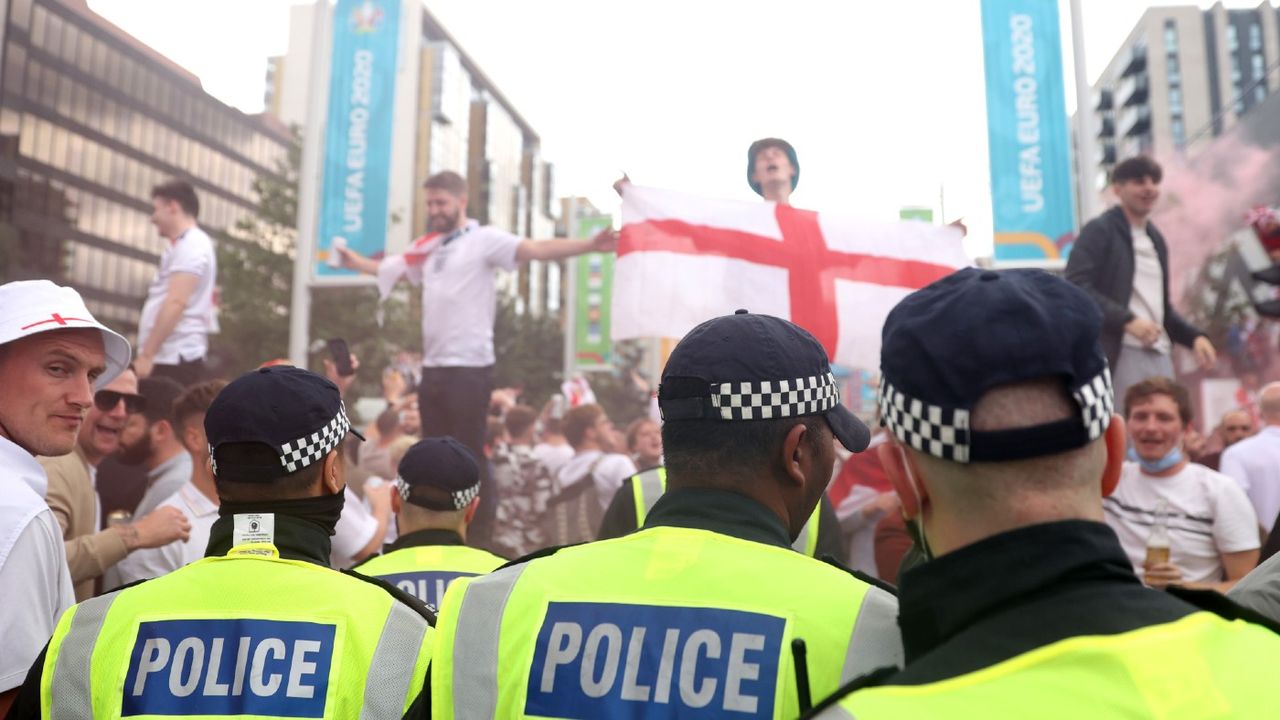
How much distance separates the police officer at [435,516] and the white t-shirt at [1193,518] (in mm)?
2764

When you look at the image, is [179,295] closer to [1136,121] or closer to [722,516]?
[722,516]

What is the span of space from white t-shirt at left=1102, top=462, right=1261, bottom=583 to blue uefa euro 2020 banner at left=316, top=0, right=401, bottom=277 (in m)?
9.11

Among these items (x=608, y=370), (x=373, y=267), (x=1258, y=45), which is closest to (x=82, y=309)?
(x=373, y=267)

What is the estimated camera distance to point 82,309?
10.8 feet

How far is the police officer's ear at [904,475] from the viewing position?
4.47 feet

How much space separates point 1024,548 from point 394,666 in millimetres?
1449

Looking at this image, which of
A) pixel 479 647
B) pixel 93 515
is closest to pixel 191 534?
pixel 93 515

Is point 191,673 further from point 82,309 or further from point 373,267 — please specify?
point 373,267

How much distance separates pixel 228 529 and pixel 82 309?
1.28 metres

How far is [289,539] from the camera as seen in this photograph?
8.04 ft

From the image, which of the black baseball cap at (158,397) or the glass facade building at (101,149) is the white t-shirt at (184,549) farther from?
the glass facade building at (101,149)

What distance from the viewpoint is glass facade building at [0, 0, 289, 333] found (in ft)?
146

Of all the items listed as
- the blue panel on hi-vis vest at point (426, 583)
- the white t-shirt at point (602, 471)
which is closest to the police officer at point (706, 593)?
the blue panel on hi-vis vest at point (426, 583)

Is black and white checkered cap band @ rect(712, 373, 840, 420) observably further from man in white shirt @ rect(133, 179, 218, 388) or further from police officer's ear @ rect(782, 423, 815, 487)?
man in white shirt @ rect(133, 179, 218, 388)
